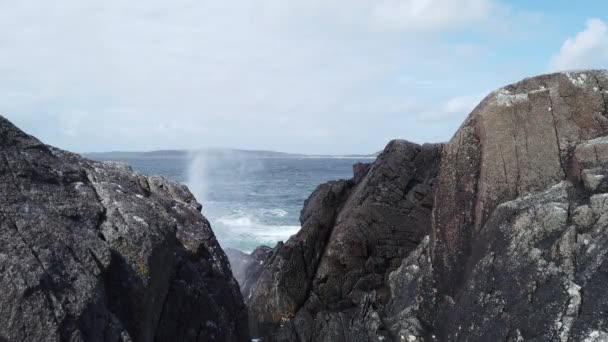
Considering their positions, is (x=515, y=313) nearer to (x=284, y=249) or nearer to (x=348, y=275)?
(x=348, y=275)

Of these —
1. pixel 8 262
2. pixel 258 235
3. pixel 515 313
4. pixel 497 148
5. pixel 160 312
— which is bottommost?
pixel 258 235

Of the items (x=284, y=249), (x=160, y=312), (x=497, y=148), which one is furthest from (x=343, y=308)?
(x=160, y=312)

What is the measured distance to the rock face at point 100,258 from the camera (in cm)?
582

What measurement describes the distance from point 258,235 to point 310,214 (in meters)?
17.4

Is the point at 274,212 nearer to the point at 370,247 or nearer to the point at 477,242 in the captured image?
the point at 370,247

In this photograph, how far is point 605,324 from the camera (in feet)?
31.1

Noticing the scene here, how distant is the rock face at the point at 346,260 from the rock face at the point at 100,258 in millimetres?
8476

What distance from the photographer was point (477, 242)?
13609 millimetres

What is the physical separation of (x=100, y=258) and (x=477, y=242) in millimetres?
9426

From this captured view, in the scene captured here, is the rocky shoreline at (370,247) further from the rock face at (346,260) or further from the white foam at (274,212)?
the white foam at (274,212)

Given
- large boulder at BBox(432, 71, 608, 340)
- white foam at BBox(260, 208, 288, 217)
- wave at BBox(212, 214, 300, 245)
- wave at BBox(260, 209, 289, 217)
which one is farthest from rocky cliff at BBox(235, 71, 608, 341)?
white foam at BBox(260, 208, 288, 217)

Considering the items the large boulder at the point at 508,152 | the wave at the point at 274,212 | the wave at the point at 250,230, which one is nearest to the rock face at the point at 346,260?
the large boulder at the point at 508,152

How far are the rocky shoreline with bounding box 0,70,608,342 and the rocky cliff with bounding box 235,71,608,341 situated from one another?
4 cm

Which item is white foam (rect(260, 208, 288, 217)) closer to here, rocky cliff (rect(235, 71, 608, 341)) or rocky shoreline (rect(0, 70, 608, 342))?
rocky shoreline (rect(0, 70, 608, 342))
